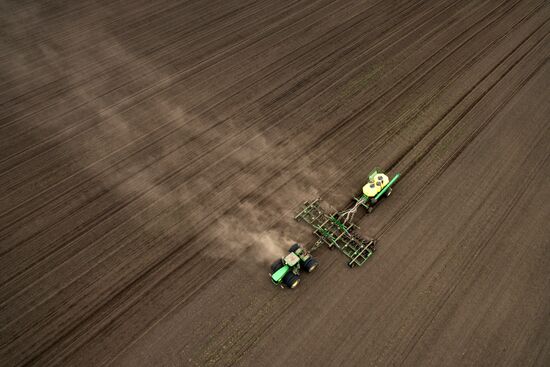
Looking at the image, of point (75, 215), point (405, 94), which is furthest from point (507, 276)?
point (75, 215)

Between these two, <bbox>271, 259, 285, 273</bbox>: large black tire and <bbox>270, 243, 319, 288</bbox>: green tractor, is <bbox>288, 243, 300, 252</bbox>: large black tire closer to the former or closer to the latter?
<bbox>270, 243, 319, 288</bbox>: green tractor

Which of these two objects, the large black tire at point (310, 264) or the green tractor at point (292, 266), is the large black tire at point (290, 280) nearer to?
the green tractor at point (292, 266)

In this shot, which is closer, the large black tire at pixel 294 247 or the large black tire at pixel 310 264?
the large black tire at pixel 310 264

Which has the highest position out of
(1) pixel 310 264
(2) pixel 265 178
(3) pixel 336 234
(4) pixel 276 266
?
(2) pixel 265 178

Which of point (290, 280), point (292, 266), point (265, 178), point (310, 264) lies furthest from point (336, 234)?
point (265, 178)

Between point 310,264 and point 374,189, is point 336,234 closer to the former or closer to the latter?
point 310,264

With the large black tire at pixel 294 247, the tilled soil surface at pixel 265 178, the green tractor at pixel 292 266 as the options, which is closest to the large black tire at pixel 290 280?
the green tractor at pixel 292 266
